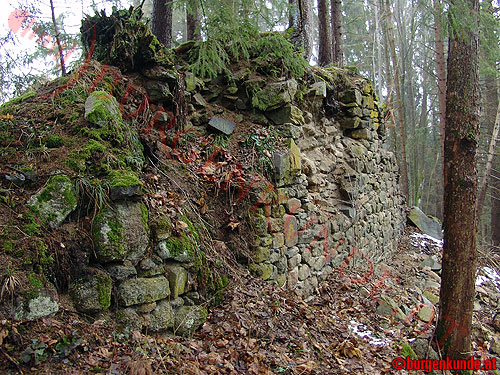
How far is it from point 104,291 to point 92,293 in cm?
10

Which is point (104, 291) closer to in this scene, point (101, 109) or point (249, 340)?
point (249, 340)

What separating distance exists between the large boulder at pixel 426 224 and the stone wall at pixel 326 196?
8.03 ft

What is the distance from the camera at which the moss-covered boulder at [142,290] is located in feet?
10.2

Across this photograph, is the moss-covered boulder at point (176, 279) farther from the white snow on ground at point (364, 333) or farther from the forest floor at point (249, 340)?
the white snow on ground at point (364, 333)

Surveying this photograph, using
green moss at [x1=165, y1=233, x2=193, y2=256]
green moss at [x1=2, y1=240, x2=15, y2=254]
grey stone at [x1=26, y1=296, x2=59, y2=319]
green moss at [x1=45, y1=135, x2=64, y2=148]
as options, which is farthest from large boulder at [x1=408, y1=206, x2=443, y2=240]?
green moss at [x1=2, y1=240, x2=15, y2=254]

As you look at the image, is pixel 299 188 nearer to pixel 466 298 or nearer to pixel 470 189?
pixel 470 189

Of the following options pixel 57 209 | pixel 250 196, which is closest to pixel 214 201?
pixel 250 196

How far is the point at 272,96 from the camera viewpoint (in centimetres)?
605

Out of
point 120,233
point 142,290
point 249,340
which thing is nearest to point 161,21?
point 120,233

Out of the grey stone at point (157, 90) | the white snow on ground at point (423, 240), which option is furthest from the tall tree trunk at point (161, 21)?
the white snow on ground at point (423, 240)

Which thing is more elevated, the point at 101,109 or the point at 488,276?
the point at 101,109

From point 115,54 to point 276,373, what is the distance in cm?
473

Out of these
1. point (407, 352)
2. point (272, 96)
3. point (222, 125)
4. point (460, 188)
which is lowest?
point (407, 352)

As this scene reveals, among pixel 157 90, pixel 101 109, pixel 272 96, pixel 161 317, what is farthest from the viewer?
pixel 272 96
